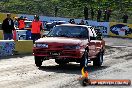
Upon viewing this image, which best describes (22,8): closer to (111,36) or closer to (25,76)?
(111,36)

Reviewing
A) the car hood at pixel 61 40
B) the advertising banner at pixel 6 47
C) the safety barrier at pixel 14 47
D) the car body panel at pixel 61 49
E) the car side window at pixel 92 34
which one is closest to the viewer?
the car body panel at pixel 61 49

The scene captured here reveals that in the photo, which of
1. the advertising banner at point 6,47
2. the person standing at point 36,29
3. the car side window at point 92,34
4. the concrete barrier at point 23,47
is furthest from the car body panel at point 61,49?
the person standing at point 36,29

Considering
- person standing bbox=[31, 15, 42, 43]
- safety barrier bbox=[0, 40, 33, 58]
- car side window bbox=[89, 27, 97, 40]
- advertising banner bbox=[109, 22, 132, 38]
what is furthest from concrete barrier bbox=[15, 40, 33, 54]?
advertising banner bbox=[109, 22, 132, 38]

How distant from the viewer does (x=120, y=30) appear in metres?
46.9

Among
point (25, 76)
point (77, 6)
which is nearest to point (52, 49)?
point (25, 76)

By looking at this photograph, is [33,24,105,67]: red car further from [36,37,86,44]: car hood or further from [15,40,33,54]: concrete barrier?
[15,40,33,54]: concrete barrier

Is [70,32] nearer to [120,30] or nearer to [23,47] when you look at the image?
[23,47]

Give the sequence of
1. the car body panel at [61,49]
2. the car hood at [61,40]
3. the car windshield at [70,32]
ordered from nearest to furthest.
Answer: the car body panel at [61,49], the car hood at [61,40], the car windshield at [70,32]

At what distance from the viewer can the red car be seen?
15.1 metres

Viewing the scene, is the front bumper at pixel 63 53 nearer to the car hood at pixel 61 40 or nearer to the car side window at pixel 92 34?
the car hood at pixel 61 40

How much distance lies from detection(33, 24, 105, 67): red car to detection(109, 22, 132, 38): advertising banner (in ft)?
96.8

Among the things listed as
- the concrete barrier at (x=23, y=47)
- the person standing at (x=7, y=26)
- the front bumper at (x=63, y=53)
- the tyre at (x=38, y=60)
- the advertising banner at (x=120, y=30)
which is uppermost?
the person standing at (x=7, y=26)

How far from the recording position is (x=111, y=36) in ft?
153

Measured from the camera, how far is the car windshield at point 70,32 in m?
16.2
